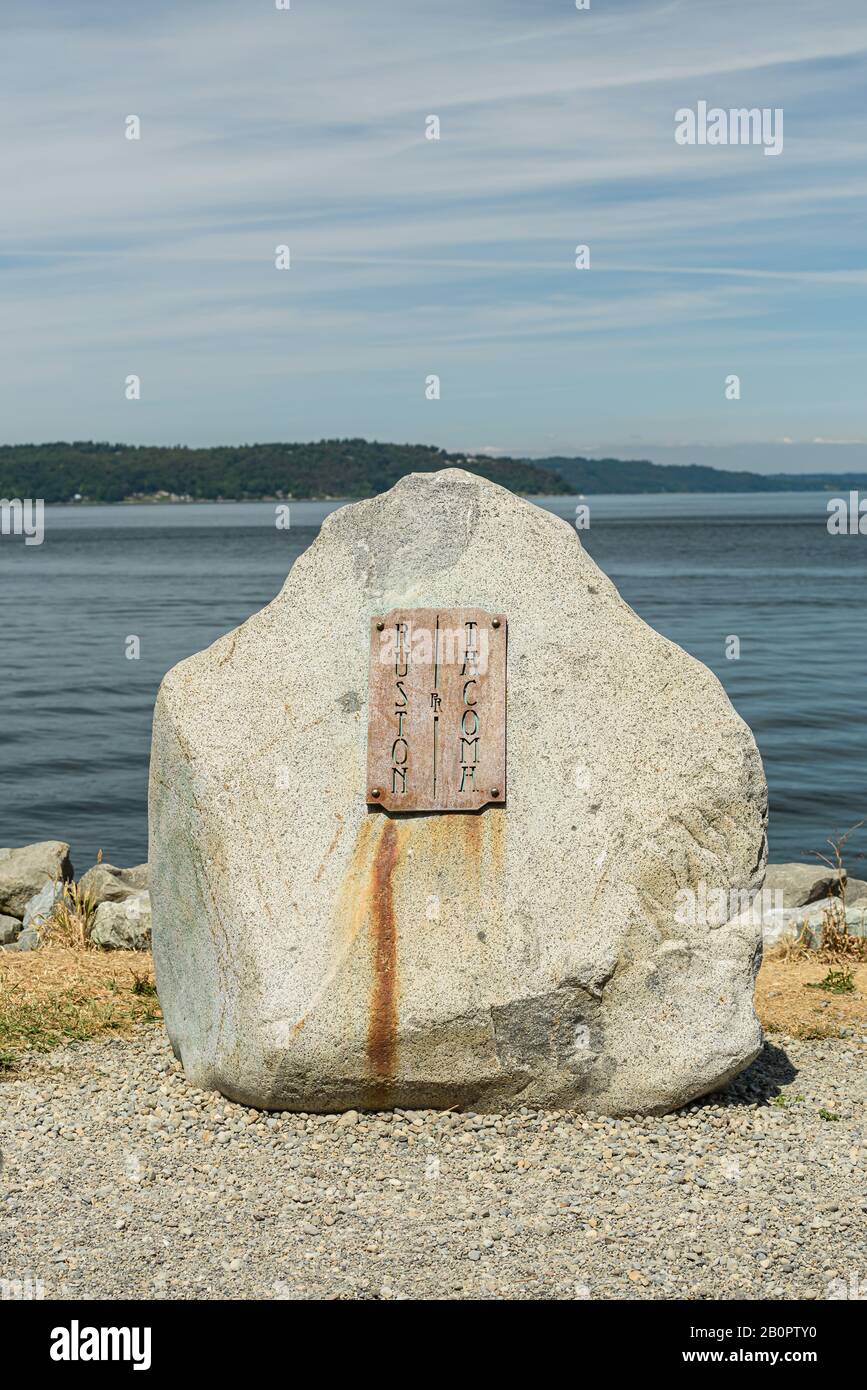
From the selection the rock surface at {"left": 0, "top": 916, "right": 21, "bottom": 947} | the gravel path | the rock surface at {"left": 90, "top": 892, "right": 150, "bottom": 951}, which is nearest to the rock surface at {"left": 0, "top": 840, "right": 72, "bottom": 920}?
the rock surface at {"left": 0, "top": 916, "right": 21, "bottom": 947}

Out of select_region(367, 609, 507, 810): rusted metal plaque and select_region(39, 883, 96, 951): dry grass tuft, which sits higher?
select_region(367, 609, 507, 810): rusted metal plaque

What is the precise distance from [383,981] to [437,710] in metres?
1.41

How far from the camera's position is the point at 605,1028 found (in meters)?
6.79

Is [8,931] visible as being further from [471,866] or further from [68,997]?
[471,866]

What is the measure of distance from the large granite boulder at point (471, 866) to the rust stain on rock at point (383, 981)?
0.01 metres

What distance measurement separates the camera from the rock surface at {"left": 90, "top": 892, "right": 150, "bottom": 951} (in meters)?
10.6

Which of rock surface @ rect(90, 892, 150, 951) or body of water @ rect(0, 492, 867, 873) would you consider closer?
rock surface @ rect(90, 892, 150, 951)

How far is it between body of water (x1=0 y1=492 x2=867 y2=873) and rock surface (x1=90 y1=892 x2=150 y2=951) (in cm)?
595

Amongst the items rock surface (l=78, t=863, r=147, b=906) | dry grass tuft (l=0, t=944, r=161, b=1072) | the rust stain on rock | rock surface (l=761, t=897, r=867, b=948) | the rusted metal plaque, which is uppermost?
the rusted metal plaque

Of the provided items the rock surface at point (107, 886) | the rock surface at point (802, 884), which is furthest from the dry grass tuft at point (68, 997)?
the rock surface at point (802, 884)

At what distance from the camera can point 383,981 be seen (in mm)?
6676

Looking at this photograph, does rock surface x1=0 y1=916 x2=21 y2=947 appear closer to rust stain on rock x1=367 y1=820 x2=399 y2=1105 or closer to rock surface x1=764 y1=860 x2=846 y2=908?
rust stain on rock x1=367 y1=820 x2=399 y2=1105

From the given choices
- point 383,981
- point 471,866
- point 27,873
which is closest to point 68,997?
point 383,981
